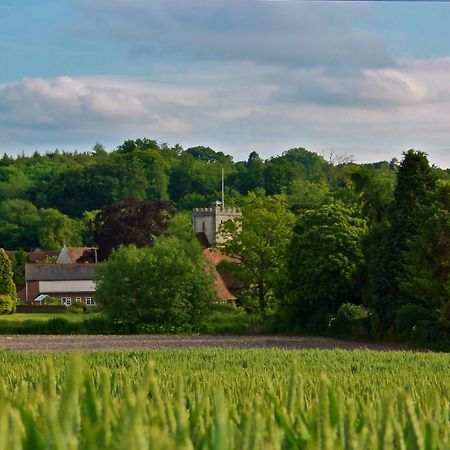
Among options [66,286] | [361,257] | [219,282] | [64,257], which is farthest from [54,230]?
[361,257]

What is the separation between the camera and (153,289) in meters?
66.8

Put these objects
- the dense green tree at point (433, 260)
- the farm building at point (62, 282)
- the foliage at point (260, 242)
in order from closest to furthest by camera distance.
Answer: the dense green tree at point (433, 260) < the foliage at point (260, 242) < the farm building at point (62, 282)

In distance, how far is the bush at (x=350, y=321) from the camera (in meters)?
53.2

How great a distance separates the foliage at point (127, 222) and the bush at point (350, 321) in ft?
156

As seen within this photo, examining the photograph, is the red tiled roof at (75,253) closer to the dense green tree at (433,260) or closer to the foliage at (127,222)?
the foliage at (127,222)

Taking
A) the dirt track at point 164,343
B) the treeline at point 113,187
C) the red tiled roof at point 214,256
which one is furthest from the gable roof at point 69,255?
the dirt track at point 164,343

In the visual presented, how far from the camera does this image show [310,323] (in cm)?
5956

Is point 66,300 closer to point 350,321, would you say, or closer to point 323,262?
point 323,262

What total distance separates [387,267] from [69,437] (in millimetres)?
47681

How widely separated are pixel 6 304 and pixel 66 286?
20.6 m

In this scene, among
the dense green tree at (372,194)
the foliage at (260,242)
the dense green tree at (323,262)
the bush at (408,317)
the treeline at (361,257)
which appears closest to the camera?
the treeline at (361,257)

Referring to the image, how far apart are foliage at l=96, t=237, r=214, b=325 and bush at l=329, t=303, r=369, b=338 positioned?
1289cm

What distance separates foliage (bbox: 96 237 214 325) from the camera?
219 feet

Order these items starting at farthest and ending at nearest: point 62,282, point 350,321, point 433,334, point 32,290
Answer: point 32,290, point 62,282, point 350,321, point 433,334
